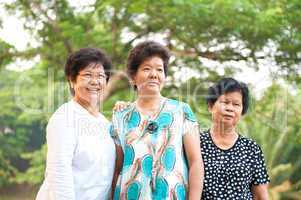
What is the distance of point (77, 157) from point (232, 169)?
2.08 ft

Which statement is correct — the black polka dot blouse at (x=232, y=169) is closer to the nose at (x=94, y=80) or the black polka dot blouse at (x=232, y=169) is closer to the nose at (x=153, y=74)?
the nose at (x=153, y=74)

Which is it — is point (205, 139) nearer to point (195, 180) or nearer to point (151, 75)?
point (195, 180)

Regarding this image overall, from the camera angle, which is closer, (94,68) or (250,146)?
(94,68)

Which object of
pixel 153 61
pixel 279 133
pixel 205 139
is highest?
pixel 153 61

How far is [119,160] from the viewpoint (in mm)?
1955

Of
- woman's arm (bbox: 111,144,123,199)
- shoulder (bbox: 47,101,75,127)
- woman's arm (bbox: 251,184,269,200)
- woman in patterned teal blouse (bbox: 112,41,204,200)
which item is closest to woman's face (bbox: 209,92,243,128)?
woman in patterned teal blouse (bbox: 112,41,204,200)

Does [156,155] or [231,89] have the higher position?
[231,89]

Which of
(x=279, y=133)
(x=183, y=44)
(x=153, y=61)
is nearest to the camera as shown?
(x=153, y=61)

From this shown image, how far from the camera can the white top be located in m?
1.78

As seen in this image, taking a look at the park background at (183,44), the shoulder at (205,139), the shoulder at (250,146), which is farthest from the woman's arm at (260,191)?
the park background at (183,44)

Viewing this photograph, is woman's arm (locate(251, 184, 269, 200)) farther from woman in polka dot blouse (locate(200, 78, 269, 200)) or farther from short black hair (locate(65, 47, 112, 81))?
short black hair (locate(65, 47, 112, 81))

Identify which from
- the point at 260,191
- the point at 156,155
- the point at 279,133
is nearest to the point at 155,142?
the point at 156,155

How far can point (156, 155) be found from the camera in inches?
72.0

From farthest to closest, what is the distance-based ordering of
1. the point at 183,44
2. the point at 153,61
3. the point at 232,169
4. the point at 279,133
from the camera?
the point at 279,133 < the point at 183,44 < the point at 232,169 < the point at 153,61
